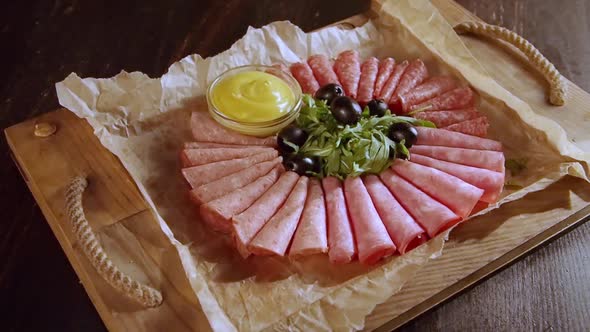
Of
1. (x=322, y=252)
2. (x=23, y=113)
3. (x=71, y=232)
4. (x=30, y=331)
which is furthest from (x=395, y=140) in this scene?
(x=23, y=113)

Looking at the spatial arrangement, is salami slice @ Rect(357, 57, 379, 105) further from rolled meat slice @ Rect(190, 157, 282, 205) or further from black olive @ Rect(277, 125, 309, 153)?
rolled meat slice @ Rect(190, 157, 282, 205)

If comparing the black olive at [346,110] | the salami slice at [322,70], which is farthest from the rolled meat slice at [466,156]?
the salami slice at [322,70]

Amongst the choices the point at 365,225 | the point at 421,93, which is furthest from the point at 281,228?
the point at 421,93

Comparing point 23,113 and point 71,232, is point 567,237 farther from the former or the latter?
point 23,113

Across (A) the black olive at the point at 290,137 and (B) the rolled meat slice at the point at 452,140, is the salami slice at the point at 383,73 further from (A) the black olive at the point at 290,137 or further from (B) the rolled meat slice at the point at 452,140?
(A) the black olive at the point at 290,137

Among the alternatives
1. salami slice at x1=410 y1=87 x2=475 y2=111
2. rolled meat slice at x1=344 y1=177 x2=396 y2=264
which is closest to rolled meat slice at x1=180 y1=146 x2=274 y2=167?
rolled meat slice at x1=344 y1=177 x2=396 y2=264

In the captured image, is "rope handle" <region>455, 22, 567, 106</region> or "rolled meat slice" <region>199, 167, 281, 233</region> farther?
"rope handle" <region>455, 22, 567, 106</region>

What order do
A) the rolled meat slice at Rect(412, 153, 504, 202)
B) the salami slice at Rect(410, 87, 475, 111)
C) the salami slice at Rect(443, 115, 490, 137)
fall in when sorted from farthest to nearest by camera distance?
the salami slice at Rect(410, 87, 475, 111)
the salami slice at Rect(443, 115, 490, 137)
the rolled meat slice at Rect(412, 153, 504, 202)
